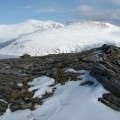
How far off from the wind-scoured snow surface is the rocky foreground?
507 millimetres

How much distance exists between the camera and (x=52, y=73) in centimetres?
3300

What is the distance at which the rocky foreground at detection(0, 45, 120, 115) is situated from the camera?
27919 mm

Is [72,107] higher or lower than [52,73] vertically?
lower

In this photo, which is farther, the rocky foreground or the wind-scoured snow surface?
the rocky foreground

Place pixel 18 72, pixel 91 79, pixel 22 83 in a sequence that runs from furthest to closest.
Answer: pixel 18 72, pixel 22 83, pixel 91 79

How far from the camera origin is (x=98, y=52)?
3562cm

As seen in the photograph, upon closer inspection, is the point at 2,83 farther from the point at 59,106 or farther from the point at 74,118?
the point at 74,118

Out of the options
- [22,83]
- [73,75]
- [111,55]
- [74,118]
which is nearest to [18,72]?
[22,83]

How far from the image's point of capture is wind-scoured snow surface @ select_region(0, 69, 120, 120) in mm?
25688

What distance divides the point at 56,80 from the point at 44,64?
593 cm

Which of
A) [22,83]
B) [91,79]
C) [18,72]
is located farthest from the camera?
[18,72]

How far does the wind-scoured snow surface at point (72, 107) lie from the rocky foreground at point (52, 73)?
1.66 ft

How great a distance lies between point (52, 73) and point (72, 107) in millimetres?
6593

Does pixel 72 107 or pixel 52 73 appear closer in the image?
pixel 72 107
